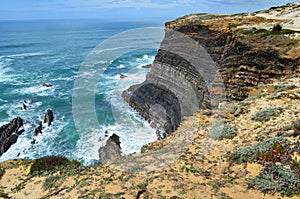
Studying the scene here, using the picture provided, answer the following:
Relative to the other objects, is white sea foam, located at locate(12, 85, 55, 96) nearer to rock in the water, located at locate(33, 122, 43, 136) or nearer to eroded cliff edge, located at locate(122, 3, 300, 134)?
rock in the water, located at locate(33, 122, 43, 136)

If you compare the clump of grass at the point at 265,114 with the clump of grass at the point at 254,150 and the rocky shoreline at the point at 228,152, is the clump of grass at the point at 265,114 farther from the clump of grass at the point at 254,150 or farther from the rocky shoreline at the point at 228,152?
the clump of grass at the point at 254,150

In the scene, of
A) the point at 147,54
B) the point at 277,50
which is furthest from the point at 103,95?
the point at 147,54

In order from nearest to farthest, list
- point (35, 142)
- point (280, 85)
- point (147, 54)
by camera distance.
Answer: point (280, 85), point (35, 142), point (147, 54)

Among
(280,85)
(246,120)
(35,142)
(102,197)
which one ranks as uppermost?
(280,85)

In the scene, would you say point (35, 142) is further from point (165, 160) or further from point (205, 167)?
point (205, 167)

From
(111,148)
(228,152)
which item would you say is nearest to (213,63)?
(111,148)

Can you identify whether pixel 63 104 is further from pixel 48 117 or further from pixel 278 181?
pixel 278 181
